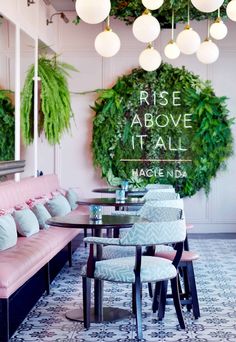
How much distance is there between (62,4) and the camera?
8703mm

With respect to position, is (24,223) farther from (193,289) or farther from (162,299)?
(193,289)

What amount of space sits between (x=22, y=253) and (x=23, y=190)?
1.76 m

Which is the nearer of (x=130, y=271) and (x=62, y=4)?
(x=130, y=271)

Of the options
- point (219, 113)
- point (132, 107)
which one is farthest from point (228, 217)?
point (132, 107)

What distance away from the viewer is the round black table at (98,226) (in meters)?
4.35

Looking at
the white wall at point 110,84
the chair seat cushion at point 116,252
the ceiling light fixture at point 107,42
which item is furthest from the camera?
the white wall at point 110,84

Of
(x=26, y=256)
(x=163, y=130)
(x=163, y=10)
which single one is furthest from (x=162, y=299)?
(x=163, y=130)

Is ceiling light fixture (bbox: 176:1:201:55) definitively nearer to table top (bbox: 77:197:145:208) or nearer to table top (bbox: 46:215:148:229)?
table top (bbox: 77:197:145:208)

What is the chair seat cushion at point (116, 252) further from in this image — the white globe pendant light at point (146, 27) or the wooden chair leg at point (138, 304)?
the white globe pendant light at point (146, 27)

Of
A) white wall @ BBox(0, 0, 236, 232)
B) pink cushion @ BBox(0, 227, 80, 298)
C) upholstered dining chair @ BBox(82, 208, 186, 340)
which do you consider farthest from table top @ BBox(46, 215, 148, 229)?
white wall @ BBox(0, 0, 236, 232)

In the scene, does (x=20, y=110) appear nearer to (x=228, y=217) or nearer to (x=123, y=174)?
(x=123, y=174)

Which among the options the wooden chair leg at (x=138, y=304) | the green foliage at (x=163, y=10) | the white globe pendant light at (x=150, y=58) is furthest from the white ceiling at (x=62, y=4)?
the wooden chair leg at (x=138, y=304)

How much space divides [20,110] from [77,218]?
323cm

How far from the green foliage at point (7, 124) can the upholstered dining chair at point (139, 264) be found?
3.05 metres
